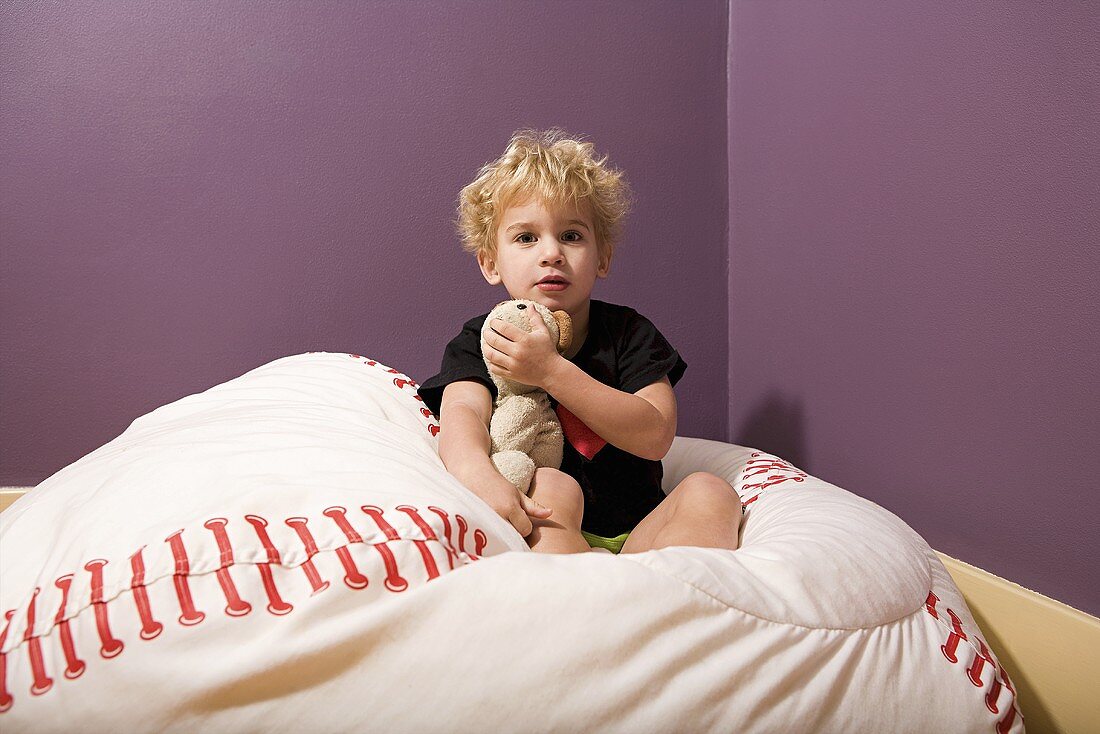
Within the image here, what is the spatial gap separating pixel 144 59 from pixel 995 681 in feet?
5.34

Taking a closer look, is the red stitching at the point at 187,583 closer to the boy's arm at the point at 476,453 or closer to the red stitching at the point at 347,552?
the red stitching at the point at 347,552

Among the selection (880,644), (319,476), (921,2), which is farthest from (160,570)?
(921,2)

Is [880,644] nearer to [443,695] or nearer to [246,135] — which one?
[443,695]

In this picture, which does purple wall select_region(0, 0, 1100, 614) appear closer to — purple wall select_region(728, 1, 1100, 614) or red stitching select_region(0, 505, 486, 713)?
purple wall select_region(728, 1, 1100, 614)

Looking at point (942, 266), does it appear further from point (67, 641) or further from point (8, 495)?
point (8, 495)

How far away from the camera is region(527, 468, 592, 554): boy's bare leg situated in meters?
0.85

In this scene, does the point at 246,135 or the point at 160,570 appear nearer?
the point at 160,570

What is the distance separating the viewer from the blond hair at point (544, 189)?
3.54ft

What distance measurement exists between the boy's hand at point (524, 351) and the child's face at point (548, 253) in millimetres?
113

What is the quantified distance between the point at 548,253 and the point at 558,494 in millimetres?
340

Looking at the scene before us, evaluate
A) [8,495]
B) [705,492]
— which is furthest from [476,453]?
[8,495]

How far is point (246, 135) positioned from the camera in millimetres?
1479

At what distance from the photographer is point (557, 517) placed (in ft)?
2.93

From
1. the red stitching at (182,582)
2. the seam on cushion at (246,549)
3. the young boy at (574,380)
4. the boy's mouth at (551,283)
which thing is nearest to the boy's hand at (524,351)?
the young boy at (574,380)
